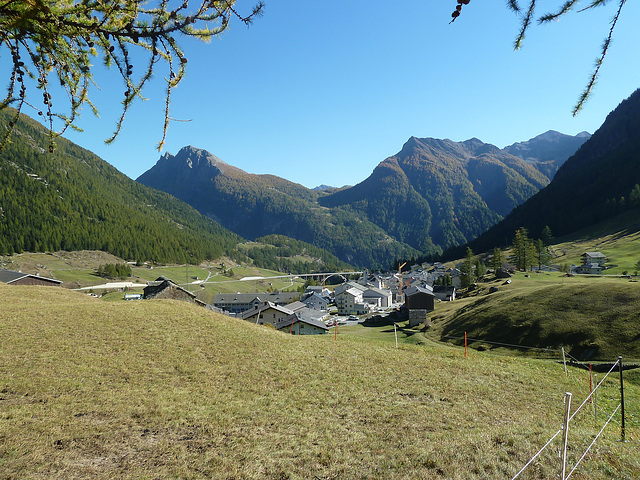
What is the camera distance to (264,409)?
12391 millimetres

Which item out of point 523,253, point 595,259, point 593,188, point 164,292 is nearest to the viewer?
point 164,292

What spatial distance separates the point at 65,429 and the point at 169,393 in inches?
168

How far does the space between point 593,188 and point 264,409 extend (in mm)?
201053

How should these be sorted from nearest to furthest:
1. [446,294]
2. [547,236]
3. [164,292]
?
[164,292]
[446,294]
[547,236]

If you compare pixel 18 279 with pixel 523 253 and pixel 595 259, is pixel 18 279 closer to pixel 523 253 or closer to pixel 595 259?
pixel 523 253

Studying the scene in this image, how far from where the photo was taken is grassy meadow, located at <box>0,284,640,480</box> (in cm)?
796

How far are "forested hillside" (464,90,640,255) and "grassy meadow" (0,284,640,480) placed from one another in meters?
156

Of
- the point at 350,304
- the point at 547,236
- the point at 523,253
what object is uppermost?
the point at 547,236

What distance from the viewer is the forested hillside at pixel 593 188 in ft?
461

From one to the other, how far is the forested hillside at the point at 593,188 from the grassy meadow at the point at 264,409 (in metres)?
156

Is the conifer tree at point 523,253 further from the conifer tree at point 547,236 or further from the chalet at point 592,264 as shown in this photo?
the conifer tree at point 547,236

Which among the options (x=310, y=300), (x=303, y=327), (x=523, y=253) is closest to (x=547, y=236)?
(x=523, y=253)

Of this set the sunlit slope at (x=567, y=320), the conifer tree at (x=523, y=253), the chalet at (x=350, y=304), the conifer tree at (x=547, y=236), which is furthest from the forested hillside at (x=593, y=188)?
the sunlit slope at (x=567, y=320)

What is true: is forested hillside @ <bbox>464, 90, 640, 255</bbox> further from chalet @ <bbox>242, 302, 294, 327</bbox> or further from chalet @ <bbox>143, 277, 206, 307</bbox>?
chalet @ <bbox>143, 277, 206, 307</bbox>
